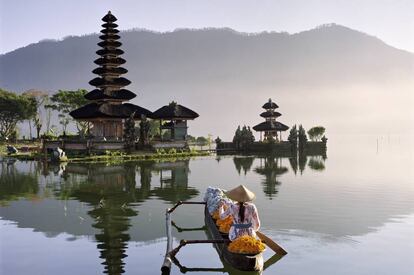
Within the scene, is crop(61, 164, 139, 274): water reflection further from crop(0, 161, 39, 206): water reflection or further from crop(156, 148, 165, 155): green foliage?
crop(156, 148, 165, 155): green foliage

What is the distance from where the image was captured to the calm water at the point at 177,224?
13.2m

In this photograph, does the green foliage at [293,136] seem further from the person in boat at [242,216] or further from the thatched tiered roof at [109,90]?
the person in boat at [242,216]

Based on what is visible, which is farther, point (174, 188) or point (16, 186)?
point (16, 186)

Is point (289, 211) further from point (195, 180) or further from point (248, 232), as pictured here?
point (195, 180)

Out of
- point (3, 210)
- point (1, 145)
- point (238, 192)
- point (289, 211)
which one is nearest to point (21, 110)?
point (1, 145)

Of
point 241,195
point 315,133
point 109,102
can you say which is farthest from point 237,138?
point 241,195

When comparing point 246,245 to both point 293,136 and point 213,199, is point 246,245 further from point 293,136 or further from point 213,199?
point 293,136

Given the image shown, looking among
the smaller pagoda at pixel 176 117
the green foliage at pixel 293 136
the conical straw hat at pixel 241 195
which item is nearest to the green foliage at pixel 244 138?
the green foliage at pixel 293 136

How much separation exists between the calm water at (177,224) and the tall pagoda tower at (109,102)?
22750 millimetres

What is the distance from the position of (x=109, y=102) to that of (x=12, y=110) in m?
28.6

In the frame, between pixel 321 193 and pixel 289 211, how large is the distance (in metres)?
7.37

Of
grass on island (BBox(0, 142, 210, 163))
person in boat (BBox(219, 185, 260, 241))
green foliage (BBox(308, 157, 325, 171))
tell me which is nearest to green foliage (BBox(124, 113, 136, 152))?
grass on island (BBox(0, 142, 210, 163))

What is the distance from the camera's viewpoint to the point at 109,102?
6025 cm

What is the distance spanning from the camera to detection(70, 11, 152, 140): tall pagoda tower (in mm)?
57159
